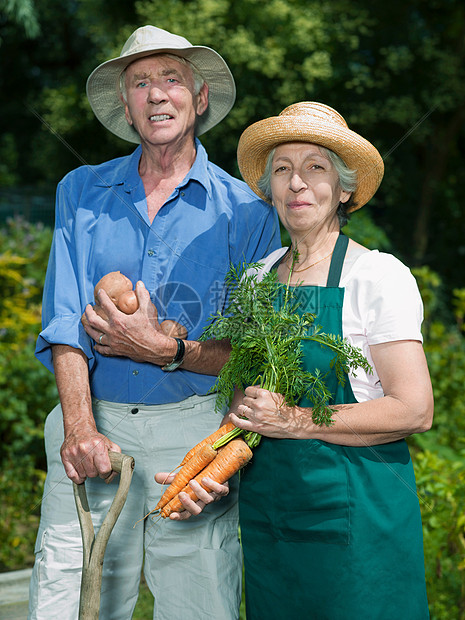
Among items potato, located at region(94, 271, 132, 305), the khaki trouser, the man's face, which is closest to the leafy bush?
the khaki trouser

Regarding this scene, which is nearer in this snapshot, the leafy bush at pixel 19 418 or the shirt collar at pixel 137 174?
the shirt collar at pixel 137 174

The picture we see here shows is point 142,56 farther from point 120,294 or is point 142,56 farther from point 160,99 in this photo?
point 120,294

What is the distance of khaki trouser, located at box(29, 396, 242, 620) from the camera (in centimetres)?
250

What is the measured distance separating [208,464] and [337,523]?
472 mm

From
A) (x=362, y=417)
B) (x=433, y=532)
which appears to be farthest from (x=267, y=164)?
(x=433, y=532)

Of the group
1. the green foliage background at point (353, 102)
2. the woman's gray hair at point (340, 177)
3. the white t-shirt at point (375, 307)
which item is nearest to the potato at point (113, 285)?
the woman's gray hair at point (340, 177)

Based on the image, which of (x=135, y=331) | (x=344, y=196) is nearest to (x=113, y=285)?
(x=135, y=331)

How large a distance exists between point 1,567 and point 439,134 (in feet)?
36.2

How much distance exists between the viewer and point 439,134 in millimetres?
12695

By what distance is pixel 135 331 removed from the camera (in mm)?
2395

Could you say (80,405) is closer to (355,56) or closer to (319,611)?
(319,611)

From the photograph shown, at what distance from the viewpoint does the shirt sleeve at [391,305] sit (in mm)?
2127

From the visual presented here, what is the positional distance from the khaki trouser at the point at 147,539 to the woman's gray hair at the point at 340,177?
860 millimetres

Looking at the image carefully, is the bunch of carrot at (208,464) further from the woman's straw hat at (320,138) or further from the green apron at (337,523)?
the woman's straw hat at (320,138)
